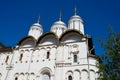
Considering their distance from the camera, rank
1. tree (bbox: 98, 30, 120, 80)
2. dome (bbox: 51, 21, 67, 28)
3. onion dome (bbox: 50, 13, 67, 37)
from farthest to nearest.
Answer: dome (bbox: 51, 21, 67, 28)
onion dome (bbox: 50, 13, 67, 37)
tree (bbox: 98, 30, 120, 80)

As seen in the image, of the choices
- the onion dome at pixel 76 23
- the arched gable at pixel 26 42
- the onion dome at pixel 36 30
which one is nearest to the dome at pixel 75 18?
the onion dome at pixel 76 23

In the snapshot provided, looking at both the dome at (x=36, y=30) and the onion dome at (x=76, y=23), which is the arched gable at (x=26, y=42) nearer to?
the dome at (x=36, y=30)

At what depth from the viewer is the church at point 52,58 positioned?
19.1m

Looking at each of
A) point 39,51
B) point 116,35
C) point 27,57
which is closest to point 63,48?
point 39,51

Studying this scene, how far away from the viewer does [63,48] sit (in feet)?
70.0

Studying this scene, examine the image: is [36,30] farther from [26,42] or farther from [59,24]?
[26,42]

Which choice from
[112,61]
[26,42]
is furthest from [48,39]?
[112,61]

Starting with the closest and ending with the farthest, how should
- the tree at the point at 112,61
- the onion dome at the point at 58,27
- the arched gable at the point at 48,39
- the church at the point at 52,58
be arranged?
1. the tree at the point at 112,61
2. the church at the point at 52,58
3. the arched gable at the point at 48,39
4. the onion dome at the point at 58,27

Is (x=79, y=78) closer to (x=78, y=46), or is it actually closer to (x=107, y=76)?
(x=78, y=46)

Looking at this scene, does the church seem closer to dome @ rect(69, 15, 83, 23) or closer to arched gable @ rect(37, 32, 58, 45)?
arched gable @ rect(37, 32, 58, 45)

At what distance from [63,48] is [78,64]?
3106mm

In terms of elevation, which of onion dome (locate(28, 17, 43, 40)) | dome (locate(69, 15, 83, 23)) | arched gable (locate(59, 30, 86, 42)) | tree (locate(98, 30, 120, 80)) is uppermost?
dome (locate(69, 15, 83, 23))

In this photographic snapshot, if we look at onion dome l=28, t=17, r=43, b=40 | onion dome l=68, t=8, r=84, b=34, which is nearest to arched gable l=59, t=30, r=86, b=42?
onion dome l=68, t=8, r=84, b=34

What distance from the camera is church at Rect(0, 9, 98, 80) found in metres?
19.1
